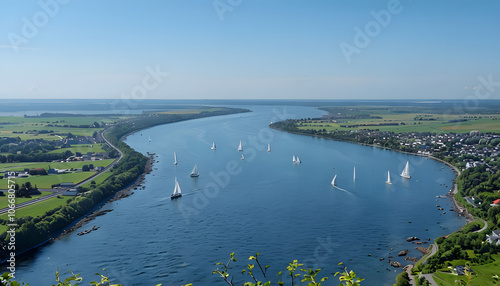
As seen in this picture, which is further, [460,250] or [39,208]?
[39,208]

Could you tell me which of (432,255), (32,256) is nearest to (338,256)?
(432,255)

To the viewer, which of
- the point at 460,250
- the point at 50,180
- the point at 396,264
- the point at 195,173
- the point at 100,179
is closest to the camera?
the point at 396,264

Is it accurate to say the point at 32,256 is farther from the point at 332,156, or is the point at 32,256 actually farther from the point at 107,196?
the point at 332,156

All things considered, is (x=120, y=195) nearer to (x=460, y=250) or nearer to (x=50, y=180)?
(x=50, y=180)

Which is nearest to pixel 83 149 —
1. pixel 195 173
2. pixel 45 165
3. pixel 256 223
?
pixel 45 165

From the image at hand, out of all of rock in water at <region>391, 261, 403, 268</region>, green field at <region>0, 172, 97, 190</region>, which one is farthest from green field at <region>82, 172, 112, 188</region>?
rock in water at <region>391, 261, 403, 268</region>

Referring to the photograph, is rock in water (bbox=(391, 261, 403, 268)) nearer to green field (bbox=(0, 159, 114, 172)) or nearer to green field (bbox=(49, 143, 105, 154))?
green field (bbox=(0, 159, 114, 172))

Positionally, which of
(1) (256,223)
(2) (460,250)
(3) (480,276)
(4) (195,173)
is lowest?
(1) (256,223)
